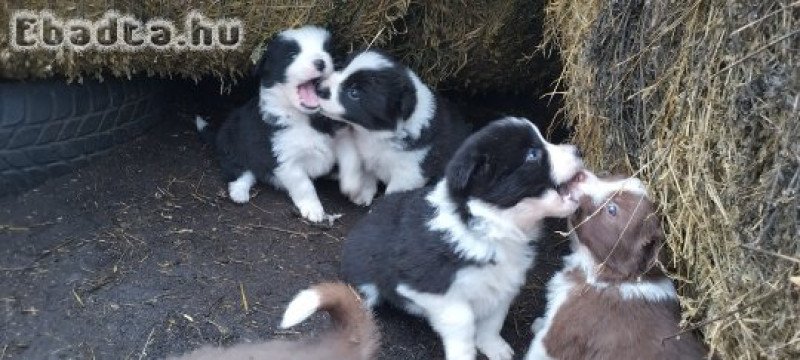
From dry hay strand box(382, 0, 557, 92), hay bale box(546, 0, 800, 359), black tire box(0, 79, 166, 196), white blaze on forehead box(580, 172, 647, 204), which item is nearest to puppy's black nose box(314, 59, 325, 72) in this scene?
dry hay strand box(382, 0, 557, 92)

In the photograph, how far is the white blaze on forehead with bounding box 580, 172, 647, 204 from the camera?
4223 millimetres

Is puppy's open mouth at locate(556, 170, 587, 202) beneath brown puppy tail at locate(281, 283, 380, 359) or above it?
above

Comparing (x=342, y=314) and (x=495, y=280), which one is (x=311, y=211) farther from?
(x=342, y=314)

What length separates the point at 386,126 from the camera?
560 cm

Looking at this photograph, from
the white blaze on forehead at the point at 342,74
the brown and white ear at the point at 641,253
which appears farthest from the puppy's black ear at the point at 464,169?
the white blaze on forehead at the point at 342,74

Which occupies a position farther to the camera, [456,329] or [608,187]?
[456,329]

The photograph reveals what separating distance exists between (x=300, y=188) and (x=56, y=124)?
1.54 metres

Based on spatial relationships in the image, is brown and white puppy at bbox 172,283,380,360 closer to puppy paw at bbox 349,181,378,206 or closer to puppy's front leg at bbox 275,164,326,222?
puppy's front leg at bbox 275,164,326,222

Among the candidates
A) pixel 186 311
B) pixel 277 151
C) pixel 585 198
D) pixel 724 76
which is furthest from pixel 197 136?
pixel 724 76

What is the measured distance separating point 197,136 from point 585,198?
3.23 meters

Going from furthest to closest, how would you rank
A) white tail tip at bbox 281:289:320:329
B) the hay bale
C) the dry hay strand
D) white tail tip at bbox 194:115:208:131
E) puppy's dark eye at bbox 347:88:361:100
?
white tail tip at bbox 194:115:208:131 < the dry hay strand < puppy's dark eye at bbox 347:88:361:100 < white tail tip at bbox 281:289:320:329 < the hay bale

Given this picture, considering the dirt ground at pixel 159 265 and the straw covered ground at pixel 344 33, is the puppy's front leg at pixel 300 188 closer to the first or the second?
the dirt ground at pixel 159 265

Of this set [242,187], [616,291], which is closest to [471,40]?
[242,187]

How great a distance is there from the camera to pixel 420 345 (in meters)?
4.83
